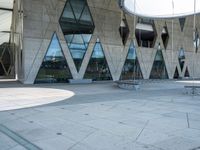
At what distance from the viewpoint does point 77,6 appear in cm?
2809

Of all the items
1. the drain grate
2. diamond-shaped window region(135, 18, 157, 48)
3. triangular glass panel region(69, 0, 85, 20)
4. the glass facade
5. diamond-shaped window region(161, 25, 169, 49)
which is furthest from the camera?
diamond-shaped window region(161, 25, 169, 49)

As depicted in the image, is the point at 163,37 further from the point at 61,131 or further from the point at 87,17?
the point at 61,131

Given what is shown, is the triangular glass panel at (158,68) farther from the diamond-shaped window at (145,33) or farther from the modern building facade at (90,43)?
the diamond-shaped window at (145,33)

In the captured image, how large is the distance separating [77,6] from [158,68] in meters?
13.3

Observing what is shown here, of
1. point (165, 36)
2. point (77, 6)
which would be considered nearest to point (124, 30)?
point (77, 6)

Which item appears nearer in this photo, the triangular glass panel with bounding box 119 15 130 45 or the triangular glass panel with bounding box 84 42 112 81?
the triangular glass panel with bounding box 84 42 112 81

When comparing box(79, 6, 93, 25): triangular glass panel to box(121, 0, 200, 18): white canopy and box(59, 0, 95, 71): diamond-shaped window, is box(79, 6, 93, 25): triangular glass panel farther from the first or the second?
box(121, 0, 200, 18): white canopy

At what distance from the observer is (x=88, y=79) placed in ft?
93.0

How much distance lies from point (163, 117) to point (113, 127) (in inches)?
90.5

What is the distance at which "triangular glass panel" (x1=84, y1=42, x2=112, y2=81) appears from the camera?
29.4m

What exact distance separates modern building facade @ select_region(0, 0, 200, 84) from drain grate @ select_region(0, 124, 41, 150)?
15191 millimetres

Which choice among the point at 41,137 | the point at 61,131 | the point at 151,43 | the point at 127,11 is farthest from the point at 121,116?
the point at 151,43

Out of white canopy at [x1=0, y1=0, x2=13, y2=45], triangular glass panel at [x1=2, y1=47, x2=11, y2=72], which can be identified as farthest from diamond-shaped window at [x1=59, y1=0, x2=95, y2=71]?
triangular glass panel at [x1=2, y1=47, x2=11, y2=72]

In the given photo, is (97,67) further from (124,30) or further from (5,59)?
(5,59)
